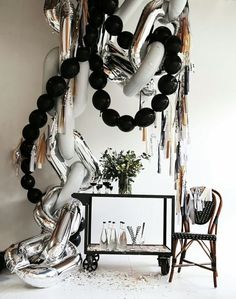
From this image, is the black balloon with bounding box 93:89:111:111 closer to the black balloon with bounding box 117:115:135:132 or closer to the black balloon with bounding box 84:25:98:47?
the black balloon with bounding box 117:115:135:132

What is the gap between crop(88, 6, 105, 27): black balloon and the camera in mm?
2746

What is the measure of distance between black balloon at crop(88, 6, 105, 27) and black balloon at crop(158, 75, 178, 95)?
62 centimetres

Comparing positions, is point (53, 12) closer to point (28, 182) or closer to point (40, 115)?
point (40, 115)

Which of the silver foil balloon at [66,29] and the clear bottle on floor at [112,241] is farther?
the clear bottle on floor at [112,241]

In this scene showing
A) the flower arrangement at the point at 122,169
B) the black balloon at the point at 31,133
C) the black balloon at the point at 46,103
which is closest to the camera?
the black balloon at the point at 46,103

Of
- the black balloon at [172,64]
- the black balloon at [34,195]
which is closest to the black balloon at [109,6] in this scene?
the black balloon at [172,64]

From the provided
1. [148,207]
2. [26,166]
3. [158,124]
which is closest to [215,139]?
[158,124]

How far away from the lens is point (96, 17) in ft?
9.02

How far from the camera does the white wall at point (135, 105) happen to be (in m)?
3.54

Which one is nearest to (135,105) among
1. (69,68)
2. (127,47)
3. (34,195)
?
(127,47)

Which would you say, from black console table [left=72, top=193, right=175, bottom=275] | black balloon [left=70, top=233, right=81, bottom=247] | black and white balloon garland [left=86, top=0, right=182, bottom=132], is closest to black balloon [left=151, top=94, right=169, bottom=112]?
black and white balloon garland [left=86, top=0, right=182, bottom=132]

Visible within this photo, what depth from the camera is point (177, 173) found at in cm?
305

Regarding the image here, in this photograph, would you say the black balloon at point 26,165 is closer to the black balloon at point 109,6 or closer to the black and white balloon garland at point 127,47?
the black and white balloon garland at point 127,47

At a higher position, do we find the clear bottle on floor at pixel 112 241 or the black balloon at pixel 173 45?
the black balloon at pixel 173 45
